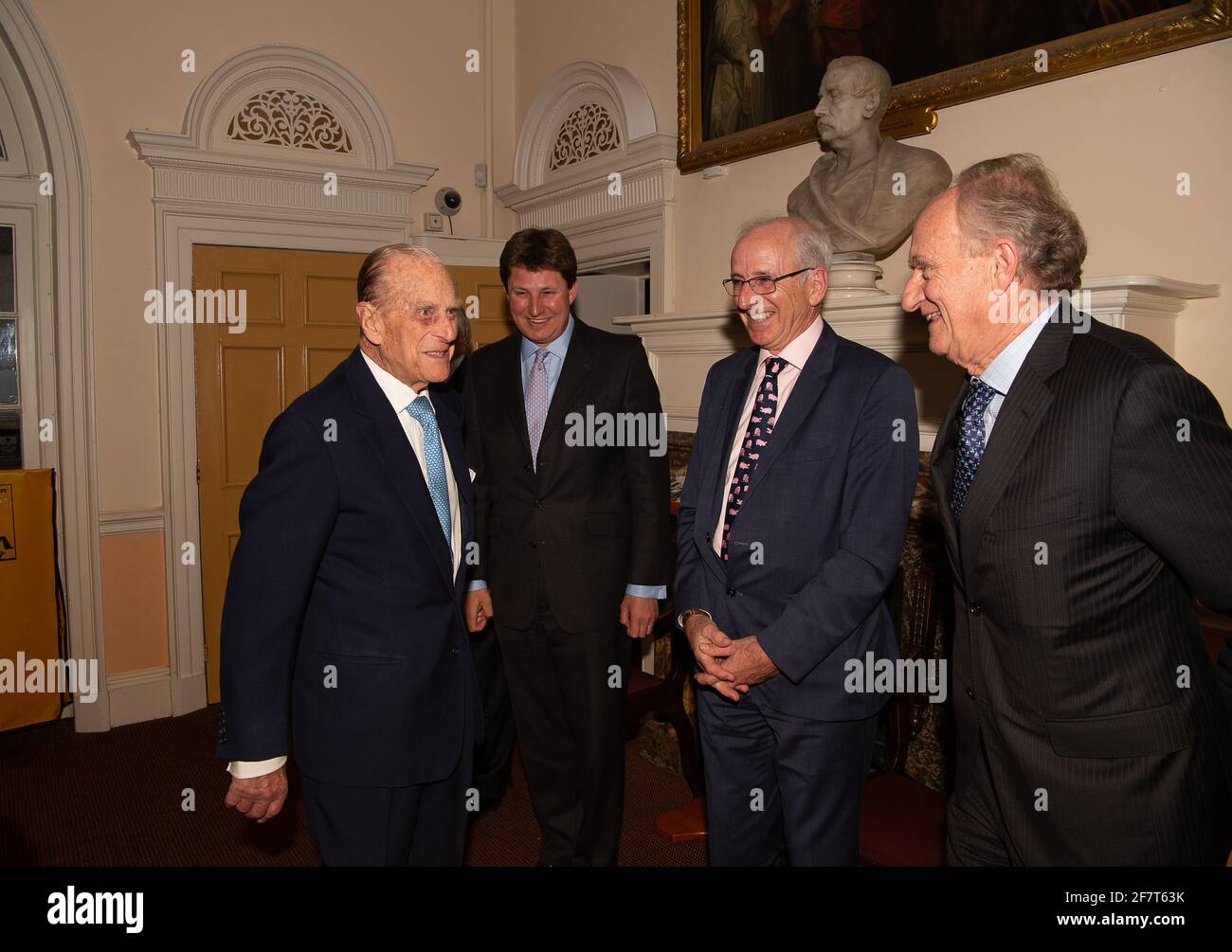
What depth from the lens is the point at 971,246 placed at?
60.1 inches

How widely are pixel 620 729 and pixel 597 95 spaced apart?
3374 mm

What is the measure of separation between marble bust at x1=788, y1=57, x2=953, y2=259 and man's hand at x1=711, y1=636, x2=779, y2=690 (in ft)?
5.34

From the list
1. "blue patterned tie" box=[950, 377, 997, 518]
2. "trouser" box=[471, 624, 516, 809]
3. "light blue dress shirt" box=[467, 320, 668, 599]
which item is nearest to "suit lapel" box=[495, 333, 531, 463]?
"light blue dress shirt" box=[467, 320, 668, 599]

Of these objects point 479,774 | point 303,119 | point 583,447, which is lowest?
point 479,774

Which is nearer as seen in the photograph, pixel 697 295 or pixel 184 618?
pixel 697 295

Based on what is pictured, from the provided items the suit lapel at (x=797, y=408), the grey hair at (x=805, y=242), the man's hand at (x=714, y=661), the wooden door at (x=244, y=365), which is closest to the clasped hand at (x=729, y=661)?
the man's hand at (x=714, y=661)

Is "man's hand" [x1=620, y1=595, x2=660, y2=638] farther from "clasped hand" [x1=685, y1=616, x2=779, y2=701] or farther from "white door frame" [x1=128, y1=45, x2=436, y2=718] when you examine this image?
"white door frame" [x1=128, y1=45, x2=436, y2=718]

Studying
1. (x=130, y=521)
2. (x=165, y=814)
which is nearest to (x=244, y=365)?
(x=130, y=521)

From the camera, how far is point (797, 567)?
1997 millimetres

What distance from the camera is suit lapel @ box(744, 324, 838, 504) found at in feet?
6.61

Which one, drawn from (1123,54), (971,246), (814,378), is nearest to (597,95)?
(1123,54)

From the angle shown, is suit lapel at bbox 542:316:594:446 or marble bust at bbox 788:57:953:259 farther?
marble bust at bbox 788:57:953:259
